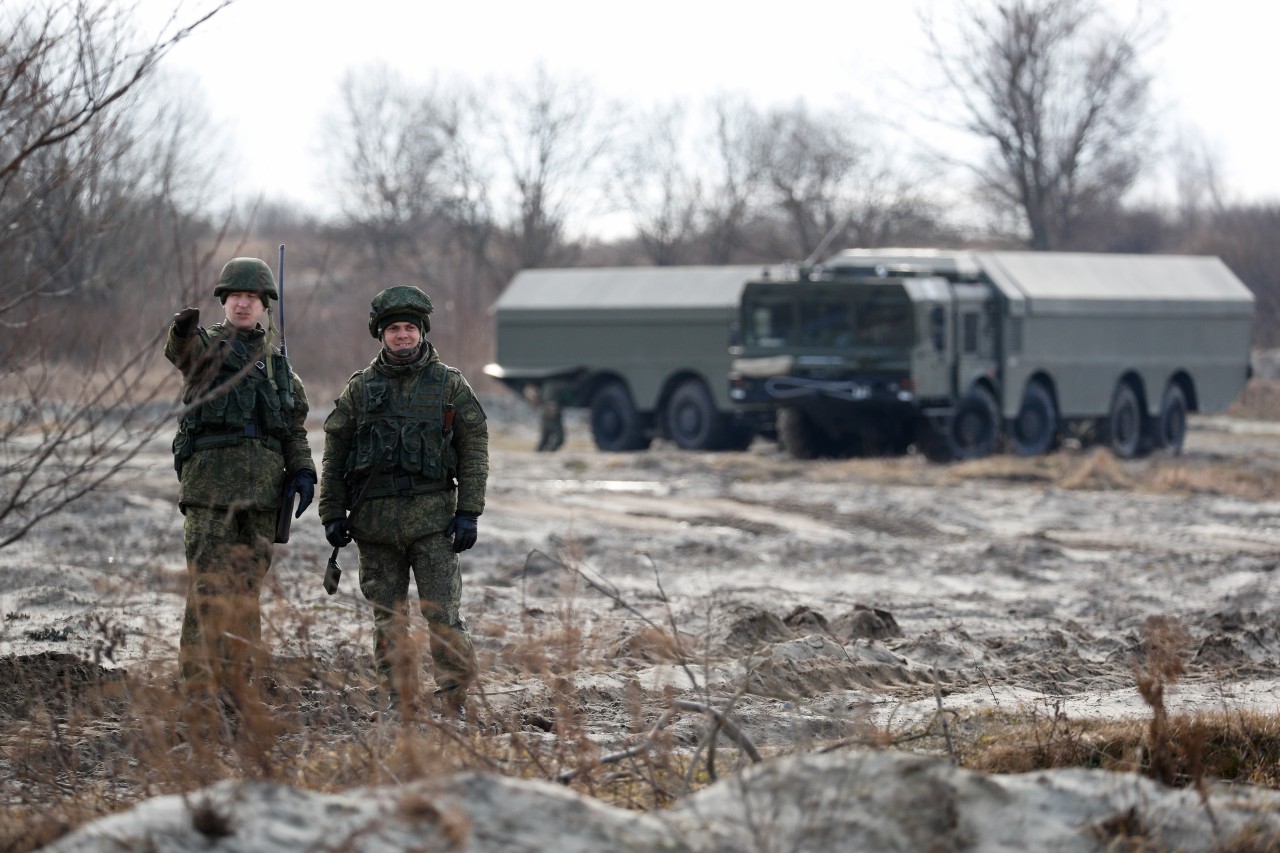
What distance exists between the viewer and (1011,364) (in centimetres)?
2166

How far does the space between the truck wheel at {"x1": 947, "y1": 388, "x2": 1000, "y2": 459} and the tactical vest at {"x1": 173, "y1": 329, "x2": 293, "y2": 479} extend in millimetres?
15491

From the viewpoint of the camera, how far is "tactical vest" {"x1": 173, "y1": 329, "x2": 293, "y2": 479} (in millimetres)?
6203

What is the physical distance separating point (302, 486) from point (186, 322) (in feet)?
2.46

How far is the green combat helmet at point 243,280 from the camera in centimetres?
607

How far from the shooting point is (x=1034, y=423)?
873 inches

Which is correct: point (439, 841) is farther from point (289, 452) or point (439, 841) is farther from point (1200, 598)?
point (1200, 598)

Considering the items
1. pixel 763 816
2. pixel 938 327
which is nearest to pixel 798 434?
pixel 938 327

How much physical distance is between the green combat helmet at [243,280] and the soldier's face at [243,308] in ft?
0.05

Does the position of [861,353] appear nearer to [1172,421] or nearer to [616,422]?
[616,422]

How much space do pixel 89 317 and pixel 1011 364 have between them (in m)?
14.7

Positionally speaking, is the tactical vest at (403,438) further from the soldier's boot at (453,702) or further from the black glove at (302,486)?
the soldier's boot at (453,702)

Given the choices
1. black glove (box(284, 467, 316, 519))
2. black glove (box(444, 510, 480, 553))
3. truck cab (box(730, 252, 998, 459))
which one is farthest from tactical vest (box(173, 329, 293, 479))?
truck cab (box(730, 252, 998, 459))

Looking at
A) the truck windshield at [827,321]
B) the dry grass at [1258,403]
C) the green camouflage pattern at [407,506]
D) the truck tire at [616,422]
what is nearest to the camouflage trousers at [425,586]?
the green camouflage pattern at [407,506]

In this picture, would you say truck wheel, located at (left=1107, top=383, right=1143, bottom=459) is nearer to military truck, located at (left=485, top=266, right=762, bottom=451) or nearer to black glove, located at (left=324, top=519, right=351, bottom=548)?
military truck, located at (left=485, top=266, right=762, bottom=451)
